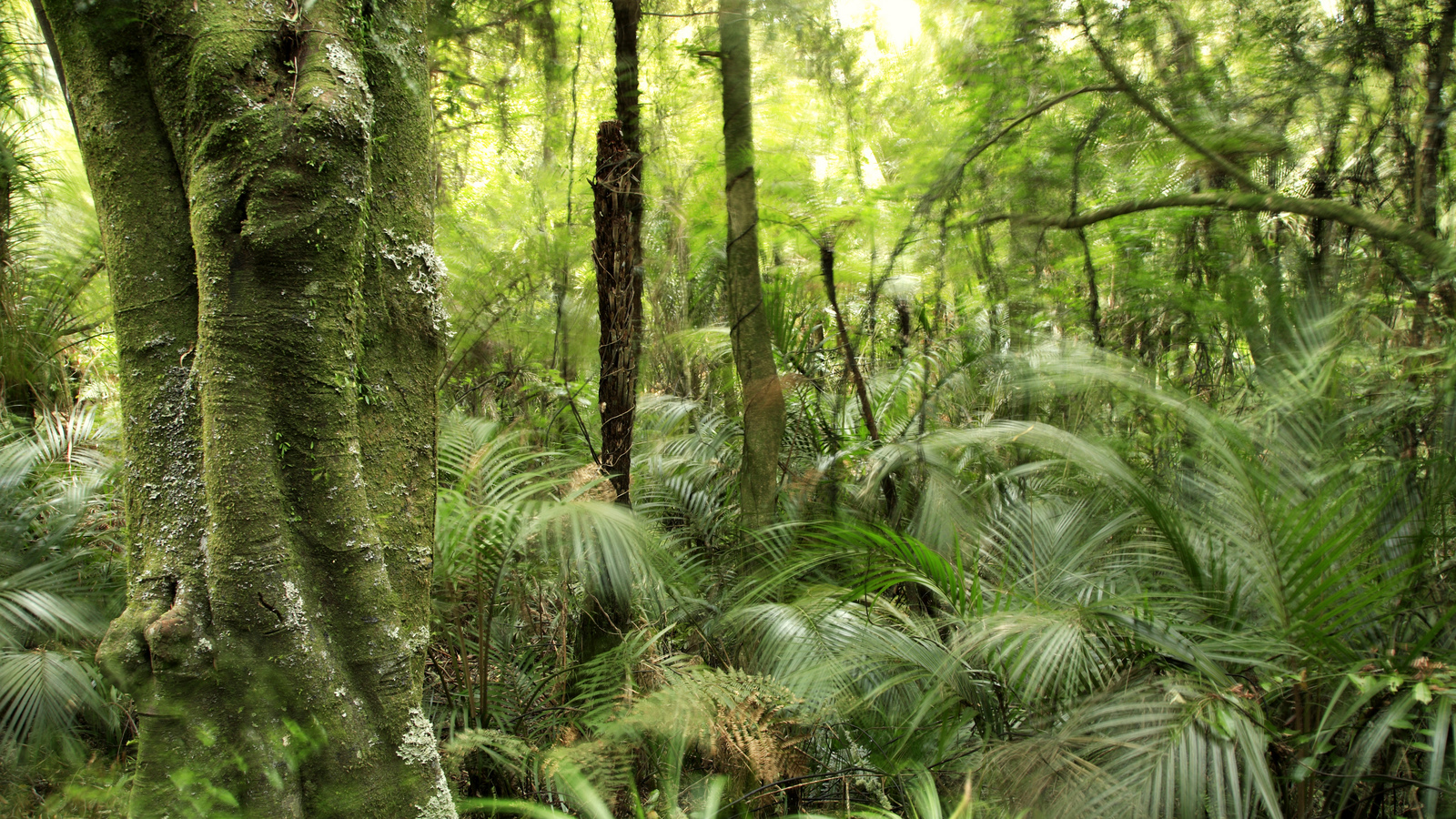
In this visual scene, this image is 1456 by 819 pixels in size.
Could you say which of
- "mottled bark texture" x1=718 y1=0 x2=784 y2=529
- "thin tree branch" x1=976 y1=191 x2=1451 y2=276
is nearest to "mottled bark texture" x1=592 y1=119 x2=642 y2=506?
"mottled bark texture" x1=718 y1=0 x2=784 y2=529

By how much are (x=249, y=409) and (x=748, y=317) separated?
2185mm

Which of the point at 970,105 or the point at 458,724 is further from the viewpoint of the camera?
the point at 970,105

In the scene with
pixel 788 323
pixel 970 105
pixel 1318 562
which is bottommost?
pixel 1318 562

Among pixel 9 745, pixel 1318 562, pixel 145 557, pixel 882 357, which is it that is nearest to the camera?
pixel 145 557

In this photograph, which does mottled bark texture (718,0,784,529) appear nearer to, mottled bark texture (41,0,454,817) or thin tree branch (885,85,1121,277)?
thin tree branch (885,85,1121,277)

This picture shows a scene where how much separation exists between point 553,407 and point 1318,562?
404cm

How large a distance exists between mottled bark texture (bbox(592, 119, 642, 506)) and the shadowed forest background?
2cm

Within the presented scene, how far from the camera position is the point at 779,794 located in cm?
210

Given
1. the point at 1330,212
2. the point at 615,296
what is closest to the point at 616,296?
the point at 615,296

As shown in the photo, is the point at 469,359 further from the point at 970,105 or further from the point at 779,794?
the point at 779,794

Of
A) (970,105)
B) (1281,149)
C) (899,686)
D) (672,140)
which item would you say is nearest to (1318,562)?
(899,686)

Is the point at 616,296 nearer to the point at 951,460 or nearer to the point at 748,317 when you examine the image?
the point at 748,317

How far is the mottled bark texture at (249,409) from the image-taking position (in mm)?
1394

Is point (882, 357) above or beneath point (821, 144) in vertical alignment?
beneath
